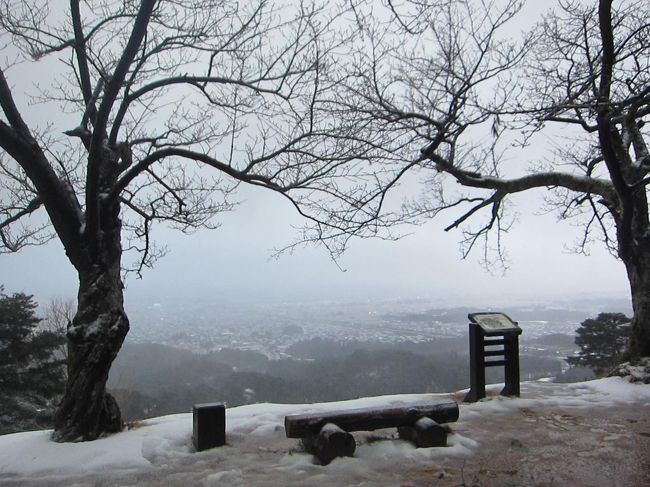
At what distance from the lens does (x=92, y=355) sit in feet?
16.3

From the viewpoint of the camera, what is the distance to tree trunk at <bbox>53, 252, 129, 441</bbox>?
15.9 ft

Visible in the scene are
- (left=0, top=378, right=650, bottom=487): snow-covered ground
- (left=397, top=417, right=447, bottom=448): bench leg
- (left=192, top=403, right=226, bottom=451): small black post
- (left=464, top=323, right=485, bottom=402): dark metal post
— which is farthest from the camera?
(left=464, top=323, right=485, bottom=402): dark metal post

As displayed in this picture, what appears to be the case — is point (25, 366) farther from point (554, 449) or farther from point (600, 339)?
point (600, 339)

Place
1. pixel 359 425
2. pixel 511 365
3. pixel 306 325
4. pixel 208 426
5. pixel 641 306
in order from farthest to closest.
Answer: pixel 306 325
pixel 641 306
pixel 511 365
pixel 208 426
pixel 359 425

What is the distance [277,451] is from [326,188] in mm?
3462

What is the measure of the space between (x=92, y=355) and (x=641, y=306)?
27.2ft

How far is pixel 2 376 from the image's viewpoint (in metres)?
13.9

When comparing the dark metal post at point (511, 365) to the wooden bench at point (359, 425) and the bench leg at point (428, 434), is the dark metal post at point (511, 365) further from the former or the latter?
the bench leg at point (428, 434)

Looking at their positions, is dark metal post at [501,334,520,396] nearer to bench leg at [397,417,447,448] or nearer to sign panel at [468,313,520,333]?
sign panel at [468,313,520,333]

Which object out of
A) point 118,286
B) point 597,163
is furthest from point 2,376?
point 597,163

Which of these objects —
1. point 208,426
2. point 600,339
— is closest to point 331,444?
point 208,426

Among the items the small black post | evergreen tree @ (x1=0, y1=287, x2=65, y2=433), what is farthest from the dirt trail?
evergreen tree @ (x1=0, y1=287, x2=65, y2=433)

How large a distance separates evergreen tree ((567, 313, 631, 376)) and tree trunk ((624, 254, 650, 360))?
8510 millimetres

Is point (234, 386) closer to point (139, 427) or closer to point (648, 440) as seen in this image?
point (139, 427)
